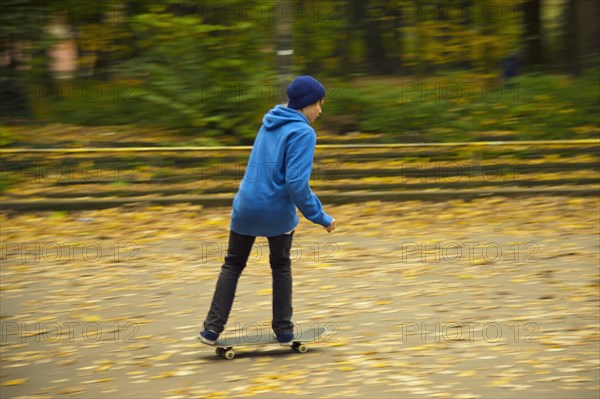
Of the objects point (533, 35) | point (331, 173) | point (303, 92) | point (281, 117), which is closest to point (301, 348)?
point (281, 117)

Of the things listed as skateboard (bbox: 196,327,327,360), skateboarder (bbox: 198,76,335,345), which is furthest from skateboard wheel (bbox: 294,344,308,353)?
skateboarder (bbox: 198,76,335,345)

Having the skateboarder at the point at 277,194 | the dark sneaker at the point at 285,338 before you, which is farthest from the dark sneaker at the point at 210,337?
the dark sneaker at the point at 285,338

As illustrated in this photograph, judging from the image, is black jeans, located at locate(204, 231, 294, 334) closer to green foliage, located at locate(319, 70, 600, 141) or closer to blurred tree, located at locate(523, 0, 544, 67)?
green foliage, located at locate(319, 70, 600, 141)

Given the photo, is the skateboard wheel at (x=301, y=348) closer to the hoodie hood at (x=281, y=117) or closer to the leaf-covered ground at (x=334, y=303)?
the leaf-covered ground at (x=334, y=303)

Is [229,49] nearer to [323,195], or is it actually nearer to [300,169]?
[323,195]

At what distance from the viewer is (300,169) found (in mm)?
5645

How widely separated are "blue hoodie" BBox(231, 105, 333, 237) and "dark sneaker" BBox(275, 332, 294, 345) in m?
0.72

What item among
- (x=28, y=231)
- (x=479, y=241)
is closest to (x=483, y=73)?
(x=479, y=241)

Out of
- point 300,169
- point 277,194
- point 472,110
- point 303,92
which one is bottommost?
point 277,194

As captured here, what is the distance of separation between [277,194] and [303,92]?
0.67 meters

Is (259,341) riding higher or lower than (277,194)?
lower

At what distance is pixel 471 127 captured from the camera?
14344mm

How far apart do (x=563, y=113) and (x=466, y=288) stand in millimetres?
7145

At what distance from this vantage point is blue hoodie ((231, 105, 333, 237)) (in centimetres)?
567
